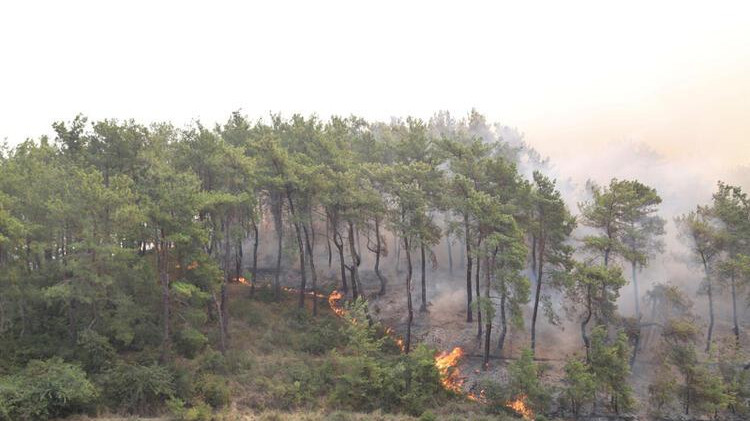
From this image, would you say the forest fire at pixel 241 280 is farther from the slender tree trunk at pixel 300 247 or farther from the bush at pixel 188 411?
the bush at pixel 188 411

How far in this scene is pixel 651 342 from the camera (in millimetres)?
32938

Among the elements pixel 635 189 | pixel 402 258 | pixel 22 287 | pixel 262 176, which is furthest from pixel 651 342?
pixel 22 287

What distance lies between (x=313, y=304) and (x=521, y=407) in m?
18.0

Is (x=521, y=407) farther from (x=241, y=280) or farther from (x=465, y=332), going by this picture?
(x=241, y=280)

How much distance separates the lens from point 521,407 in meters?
27.2

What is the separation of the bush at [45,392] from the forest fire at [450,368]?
19.3m

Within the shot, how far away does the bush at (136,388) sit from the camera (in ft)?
77.7

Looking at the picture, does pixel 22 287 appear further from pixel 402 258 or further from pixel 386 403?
pixel 402 258

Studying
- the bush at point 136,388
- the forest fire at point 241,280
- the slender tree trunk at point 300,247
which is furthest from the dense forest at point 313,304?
the forest fire at point 241,280

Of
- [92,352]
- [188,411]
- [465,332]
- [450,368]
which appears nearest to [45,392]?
[92,352]

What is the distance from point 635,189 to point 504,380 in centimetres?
1567

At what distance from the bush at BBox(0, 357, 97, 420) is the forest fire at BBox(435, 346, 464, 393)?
19335 mm

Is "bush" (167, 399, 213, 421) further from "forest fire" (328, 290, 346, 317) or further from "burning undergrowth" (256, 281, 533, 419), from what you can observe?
"forest fire" (328, 290, 346, 317)

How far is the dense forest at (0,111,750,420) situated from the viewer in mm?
24578
